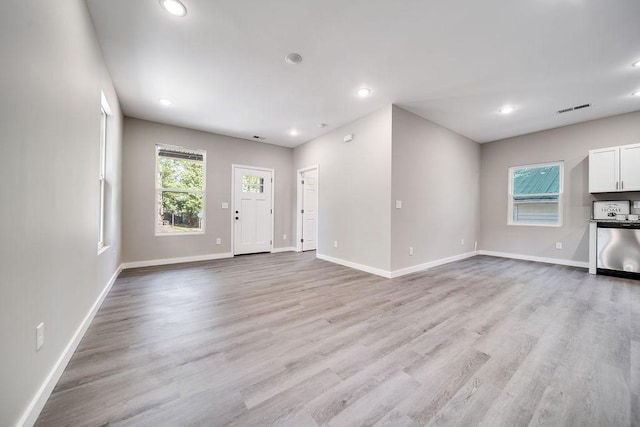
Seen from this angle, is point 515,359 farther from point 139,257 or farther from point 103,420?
point 139,257

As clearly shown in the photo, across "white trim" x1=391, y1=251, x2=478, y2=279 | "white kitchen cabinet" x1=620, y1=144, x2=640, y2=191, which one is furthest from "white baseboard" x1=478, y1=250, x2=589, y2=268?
"white kitchen cabinet" x1=620, y1=144, x2=640, y2=191

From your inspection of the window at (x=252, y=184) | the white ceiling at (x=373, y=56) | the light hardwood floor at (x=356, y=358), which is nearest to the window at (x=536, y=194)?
the white ceiling at (x=373, y=56)

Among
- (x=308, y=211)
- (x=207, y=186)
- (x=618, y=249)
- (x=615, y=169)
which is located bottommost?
(x=618, y=249)

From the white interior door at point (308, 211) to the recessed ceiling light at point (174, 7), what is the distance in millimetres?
4139

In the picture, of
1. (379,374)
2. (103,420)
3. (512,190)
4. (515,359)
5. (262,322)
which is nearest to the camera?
(103,420)

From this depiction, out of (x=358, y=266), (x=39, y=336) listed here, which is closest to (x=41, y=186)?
(x=39, y=336)

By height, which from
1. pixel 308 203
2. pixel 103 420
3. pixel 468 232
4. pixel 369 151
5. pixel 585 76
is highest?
pixel 585 76

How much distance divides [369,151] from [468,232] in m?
3.19

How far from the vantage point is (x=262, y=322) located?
2258mm

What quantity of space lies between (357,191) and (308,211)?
220cm

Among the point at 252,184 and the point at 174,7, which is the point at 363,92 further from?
the point at 252,184

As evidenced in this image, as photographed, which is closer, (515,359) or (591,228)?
(515,359)

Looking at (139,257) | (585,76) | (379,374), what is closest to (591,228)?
(585,76)

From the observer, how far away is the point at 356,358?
1724 millimetres
